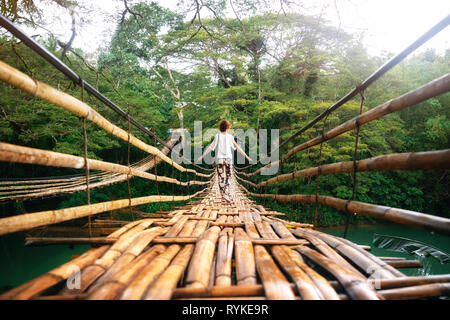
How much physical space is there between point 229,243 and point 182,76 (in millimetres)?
9959

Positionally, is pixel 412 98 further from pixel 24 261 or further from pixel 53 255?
pixel 24 261

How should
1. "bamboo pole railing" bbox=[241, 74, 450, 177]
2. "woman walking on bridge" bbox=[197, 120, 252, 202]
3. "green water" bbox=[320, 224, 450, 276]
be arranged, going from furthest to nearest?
"green water" bbox=[320, 224, 450, 276] < "woman walking on bridge" bbox=[197, 120, 252, 202] < "bamboo pole railing" bbox=[241, 74, 450, 177]

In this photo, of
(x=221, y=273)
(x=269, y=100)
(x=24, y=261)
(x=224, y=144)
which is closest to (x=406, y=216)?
(x=221, y=273)

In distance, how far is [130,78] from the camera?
7.32 m

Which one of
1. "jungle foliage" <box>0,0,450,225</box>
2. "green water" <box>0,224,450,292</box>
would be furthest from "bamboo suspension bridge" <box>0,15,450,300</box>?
"green water" <box>0,224,450,292</box>

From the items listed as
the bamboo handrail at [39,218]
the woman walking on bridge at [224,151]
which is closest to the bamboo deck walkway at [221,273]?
the bamboo handrail at [39,218]

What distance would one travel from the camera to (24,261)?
21.6ft

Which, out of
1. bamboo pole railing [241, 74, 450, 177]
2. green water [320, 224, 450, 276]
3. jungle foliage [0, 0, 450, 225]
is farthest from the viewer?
green water [320, 224, 450, 276]

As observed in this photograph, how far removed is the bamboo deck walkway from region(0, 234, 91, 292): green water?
6349 mm

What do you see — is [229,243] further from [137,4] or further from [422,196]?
[422,196]

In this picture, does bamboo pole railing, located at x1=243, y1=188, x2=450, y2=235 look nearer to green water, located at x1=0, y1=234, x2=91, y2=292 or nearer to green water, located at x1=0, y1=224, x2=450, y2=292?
green water, located at x1=0, y1=224, x2=450, y2=292

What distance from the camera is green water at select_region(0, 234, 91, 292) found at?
19.1ft

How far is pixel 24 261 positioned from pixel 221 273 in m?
9.05
